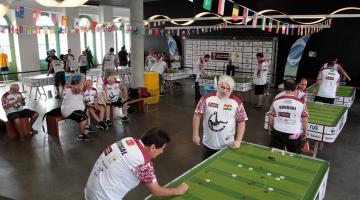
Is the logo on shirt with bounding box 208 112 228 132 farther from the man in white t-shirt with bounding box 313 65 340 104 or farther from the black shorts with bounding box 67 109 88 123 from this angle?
the man in white t-shirt with bounding box 313 65 340 104

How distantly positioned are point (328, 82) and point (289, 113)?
3.51 meters

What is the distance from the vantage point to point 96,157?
5.59 m

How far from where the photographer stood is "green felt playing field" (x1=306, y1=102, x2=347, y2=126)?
16.8ft

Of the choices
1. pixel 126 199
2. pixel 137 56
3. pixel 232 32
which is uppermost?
pixel 232 32

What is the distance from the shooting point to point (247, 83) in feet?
30.5

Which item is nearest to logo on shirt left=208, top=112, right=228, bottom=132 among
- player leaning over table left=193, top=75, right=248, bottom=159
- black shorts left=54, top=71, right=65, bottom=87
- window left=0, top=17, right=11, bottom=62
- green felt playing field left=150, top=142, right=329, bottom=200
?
player leaning over table left=193, top=75, right=248, bottom=159

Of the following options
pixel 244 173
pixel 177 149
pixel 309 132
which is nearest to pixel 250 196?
pixel 244 173

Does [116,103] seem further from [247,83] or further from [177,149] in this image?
[247,83]

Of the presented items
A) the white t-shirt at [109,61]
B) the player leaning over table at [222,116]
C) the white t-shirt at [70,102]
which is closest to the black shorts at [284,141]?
the player leaning over table at [222,116]

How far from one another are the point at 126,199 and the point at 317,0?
10764 mm

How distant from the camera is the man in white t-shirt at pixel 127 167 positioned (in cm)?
216

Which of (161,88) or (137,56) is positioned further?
(161,88)

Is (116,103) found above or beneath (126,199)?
above

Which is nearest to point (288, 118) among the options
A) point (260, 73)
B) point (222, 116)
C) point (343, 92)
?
point (222, 116)
